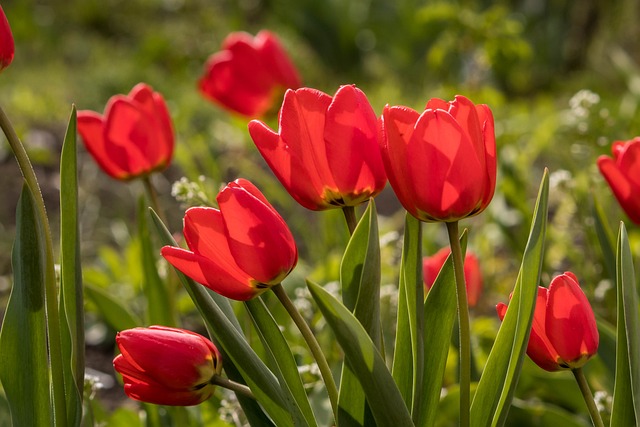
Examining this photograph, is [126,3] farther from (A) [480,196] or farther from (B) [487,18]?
(A) [480,196]

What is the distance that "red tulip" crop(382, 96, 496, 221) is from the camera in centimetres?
72

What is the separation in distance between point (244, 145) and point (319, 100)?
7.59 feet

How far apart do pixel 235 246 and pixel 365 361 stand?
13cm

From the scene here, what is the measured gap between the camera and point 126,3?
29.6 feet

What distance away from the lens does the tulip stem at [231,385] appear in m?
0.77

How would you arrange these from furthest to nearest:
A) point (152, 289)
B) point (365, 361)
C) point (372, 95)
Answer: point (372, 95)
point (152, 289)
point (365, 361)

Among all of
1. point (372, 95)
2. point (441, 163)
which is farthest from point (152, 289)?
point (372, 95)

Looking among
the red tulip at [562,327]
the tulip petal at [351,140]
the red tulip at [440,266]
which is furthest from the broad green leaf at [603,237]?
the tulip petal at [351,140]

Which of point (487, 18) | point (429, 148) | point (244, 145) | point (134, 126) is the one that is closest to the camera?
point (429, 148)

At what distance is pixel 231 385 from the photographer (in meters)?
0.78

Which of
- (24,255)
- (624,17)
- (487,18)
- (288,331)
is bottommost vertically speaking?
(288,331)

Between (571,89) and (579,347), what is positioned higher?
(571,89)

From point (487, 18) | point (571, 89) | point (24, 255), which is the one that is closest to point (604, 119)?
point (487, 18)

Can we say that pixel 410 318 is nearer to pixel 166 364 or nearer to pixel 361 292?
pixel 361 292
